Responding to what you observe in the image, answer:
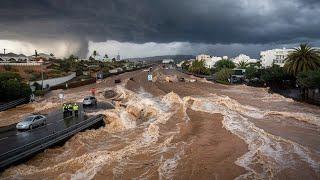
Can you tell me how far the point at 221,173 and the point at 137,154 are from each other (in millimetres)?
7962

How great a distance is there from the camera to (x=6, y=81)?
224ft

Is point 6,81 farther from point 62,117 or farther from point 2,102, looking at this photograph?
point 62,117

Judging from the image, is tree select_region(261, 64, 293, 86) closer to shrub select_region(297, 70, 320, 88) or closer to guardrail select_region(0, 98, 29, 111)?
shrub select_region(297, 70, 320, 88)

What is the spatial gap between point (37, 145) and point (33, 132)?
661cm

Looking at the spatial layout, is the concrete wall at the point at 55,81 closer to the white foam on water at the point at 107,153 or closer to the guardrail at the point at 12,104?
the guardrail at the point at 12,104

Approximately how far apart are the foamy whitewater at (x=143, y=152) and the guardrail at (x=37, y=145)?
1.77 ft

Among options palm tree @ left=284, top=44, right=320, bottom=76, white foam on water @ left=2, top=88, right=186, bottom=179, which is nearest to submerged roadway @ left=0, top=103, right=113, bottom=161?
white foam on water @ left=2, top=88, right=186, bottom=179

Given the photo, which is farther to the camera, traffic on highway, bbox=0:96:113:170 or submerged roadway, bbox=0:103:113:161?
submerged roadway, bbox=0:103:113:161

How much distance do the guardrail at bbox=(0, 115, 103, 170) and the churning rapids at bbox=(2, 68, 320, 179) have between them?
61 cm

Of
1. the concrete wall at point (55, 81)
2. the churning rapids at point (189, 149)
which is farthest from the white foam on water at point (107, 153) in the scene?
the concrete wall at point (55, 81)

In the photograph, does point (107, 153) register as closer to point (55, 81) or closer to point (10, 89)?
point (10, 89)

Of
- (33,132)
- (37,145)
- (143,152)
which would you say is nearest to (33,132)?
(33,132)

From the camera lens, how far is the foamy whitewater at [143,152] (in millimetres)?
28031

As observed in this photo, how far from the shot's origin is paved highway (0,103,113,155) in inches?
1337
